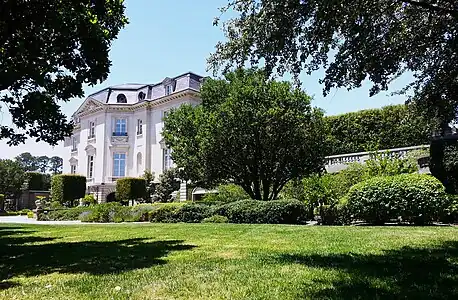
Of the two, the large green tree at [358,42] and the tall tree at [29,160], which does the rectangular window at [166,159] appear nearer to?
the large green tree at [358,42]

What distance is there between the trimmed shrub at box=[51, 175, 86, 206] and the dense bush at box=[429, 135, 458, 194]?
31.6 m

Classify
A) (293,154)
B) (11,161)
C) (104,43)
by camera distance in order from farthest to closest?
1. (11,161)
2. (293,154)
3. (104,43)

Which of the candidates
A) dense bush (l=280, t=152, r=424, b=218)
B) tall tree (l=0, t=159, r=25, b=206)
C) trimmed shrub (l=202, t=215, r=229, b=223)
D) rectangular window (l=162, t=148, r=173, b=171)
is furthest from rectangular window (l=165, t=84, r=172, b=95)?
trimmed shrub (l=202, t=215, r=229, b=223)

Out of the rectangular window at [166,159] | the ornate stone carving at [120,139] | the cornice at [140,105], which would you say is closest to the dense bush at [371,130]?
the cornice at [140,105]

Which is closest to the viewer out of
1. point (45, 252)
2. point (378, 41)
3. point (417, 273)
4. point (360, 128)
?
point (417, 273)

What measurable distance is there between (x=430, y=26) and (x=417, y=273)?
461 cm

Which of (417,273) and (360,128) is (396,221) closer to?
(417,273)

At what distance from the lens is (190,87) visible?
3953cm

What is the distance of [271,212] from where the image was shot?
1509cm

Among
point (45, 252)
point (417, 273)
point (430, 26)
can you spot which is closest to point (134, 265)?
point (45, 252)

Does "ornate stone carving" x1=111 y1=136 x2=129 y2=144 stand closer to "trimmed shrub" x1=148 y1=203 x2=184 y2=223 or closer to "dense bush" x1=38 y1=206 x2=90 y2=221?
"dense bush" x1=38 y1=206 x2=90 y2=221

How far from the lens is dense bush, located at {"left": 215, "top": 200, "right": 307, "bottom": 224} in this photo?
15.0 m

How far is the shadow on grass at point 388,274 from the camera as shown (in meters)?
4.11

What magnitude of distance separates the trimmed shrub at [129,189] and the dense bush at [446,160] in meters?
26.8
